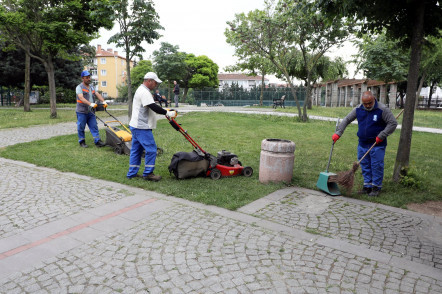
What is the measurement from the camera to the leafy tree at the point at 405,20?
5902mm

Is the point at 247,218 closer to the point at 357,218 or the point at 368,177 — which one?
the point at 357,218

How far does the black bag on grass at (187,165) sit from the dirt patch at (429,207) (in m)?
3.49

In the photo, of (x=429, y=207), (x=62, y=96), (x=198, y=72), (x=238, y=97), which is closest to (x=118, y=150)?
(x=429, y=207)

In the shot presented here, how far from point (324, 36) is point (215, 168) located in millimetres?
11104

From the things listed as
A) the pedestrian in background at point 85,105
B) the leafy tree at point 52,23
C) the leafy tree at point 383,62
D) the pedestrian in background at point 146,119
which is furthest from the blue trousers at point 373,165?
the leafy tree at point 383,62

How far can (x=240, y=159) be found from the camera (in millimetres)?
8297

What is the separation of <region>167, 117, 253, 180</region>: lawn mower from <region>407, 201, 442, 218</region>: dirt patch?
Result: 285 centimetres

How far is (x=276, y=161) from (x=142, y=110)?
8.55 feet

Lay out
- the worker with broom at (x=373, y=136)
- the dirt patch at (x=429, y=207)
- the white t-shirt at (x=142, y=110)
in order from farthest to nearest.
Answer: the white t-shirt at (x=142, y=110), the worker with broom at (x=373, y=136), the dirt patch at (x=429, y=207)

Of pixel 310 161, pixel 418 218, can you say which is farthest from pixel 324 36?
pixel 418 218

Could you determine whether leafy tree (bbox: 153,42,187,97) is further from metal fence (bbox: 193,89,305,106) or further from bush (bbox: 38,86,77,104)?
bush (bbox: 38,86,77,104)

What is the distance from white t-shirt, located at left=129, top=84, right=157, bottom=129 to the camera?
610cm

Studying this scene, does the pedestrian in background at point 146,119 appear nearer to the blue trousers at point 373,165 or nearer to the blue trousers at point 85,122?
the blue trousers at point 373,165

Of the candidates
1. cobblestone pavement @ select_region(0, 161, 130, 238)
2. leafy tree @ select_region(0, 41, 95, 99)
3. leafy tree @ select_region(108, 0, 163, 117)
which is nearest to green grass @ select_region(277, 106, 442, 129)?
leafy tree @ select_region(108, 0, 163, 117)
